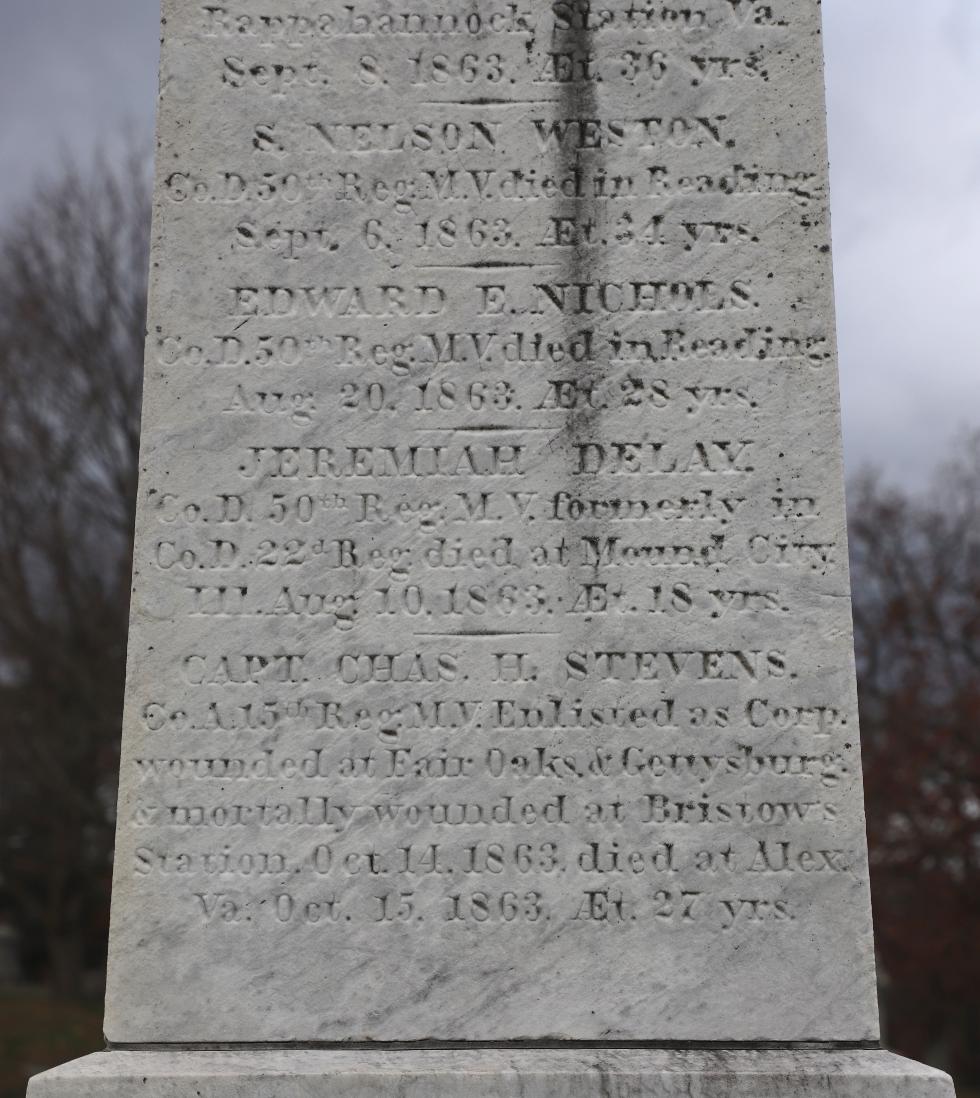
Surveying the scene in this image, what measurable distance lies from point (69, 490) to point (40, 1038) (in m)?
8.17

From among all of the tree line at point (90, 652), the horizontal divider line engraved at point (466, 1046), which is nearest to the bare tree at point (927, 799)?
the tree line at point (90, 652)

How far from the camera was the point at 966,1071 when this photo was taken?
82.7ft

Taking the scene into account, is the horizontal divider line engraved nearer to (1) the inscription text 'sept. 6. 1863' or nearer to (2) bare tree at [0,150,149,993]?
(1) the inscription text 'sept. 6. 1863'

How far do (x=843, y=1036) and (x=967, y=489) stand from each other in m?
29.8

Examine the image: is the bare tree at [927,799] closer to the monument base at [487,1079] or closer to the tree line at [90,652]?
the tree line at [90,652]

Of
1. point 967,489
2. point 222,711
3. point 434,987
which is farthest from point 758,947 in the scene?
point 967,489

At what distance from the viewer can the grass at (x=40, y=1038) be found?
1611 centimetres

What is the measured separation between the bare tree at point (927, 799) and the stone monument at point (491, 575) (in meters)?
18.8

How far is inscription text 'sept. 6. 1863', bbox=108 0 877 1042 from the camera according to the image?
391cm

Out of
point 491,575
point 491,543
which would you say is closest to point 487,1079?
point 491,575

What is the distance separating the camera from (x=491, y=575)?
4141mm

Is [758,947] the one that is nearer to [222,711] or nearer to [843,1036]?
[843,1036]

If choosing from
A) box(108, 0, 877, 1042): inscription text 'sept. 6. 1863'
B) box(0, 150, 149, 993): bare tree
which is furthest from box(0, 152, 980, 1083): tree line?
box(108, 0, 877, 1042): inscription text 'sept. 6. 1863'

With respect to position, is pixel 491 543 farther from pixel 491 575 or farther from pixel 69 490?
pixel 69 490
